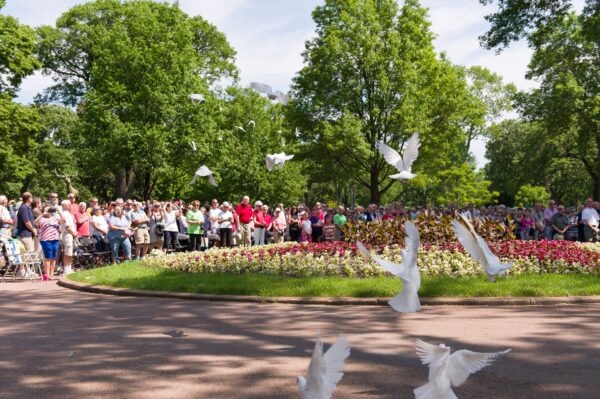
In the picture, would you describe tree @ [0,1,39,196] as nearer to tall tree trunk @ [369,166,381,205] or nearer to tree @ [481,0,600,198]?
tall tree trunk @ [369,166,381,205]

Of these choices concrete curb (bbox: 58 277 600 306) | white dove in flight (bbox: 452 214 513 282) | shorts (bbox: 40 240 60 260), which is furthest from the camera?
shorts (bbox: 40 240 60 260)

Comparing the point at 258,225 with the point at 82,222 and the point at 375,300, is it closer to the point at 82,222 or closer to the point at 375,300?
the point at 82,222

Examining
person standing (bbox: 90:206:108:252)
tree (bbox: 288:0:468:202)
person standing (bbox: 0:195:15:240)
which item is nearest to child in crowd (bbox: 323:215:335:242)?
person standing (bbox: 90:206:108:252)

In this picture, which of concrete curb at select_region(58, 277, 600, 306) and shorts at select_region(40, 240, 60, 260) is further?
shorts at select_region(40, 240, 60, 260)

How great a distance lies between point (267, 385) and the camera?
490 cm

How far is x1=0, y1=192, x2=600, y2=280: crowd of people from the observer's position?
590 inches

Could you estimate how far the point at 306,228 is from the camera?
70.8 feet

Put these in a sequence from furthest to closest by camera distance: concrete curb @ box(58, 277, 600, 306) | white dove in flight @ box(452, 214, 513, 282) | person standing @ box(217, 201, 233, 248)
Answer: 1. person standing @ box(217, 201, 233, 248)
2. concrete curb @ box(58, 277, 600, 306)
3. white dove in flight @ box(452, 214, 513, 282)

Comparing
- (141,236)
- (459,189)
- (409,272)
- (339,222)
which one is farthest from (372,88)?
(409,272)

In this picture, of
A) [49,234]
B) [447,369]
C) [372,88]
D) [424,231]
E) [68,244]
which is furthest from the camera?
[372,88]

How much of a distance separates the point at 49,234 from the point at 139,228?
11.9 feet

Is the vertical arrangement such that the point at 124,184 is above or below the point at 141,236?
above

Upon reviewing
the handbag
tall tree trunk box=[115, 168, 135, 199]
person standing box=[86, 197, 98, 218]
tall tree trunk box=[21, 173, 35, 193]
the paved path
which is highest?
tall tree trunk box=[21, 173, 35, 193]

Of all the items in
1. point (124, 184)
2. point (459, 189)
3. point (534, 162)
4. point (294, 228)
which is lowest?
point (294, 228)
